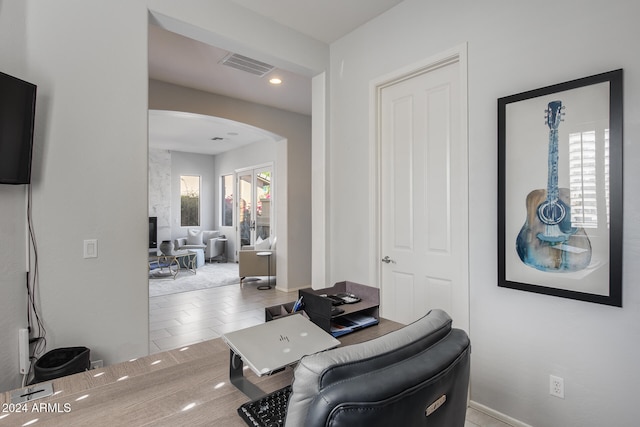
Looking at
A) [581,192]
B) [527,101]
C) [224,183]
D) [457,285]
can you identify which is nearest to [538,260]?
[581,192]

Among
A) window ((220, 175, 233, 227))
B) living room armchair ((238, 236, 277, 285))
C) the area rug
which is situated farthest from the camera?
window ((220, 175, 233, 227))

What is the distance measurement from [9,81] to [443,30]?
8.52 ft

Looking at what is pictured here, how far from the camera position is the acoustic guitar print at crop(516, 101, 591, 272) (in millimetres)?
1800

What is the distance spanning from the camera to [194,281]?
6.62 metres

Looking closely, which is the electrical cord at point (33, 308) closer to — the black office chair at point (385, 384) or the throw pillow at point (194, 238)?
the black office chair at point (385, 384)

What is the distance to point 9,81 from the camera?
1659 mm

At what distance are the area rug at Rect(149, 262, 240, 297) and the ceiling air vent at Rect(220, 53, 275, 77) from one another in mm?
3820

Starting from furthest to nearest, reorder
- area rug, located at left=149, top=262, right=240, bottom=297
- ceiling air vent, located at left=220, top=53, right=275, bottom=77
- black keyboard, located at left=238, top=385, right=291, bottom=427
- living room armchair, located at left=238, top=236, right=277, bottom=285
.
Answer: living room armchair, located at left=238, top=236, right=277, bottom=285
area rug, located at left=149, top=262, right=240, bottom=297
ceiling air vent, located at left=220, top=53, right=275, bottom=77
black keyboard, located at left=238, top=385, right=291, bottom=427

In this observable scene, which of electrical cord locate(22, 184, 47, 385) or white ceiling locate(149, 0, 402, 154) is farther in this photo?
white ceiling locate(149, 0, 402, 154)

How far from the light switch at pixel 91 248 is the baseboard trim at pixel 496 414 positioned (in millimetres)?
2578

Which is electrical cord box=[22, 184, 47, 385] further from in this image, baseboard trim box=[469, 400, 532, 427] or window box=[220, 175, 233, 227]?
window box=[220, 175, 233, 227]

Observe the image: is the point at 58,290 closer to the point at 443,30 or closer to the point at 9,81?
the point at 9,81

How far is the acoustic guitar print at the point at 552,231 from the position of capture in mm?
1800

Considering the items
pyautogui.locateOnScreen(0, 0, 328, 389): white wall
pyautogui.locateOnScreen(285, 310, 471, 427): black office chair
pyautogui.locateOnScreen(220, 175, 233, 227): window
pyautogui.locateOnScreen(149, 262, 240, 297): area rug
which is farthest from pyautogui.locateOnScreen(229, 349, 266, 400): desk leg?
pyautogui.locateOnScreen(220, 175, 233, 227): window
